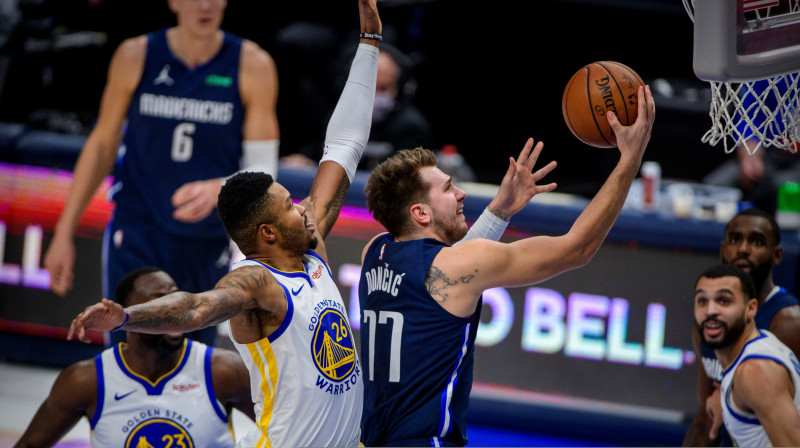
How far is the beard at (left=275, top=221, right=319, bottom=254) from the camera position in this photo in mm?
3402

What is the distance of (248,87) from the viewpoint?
578 centimetres

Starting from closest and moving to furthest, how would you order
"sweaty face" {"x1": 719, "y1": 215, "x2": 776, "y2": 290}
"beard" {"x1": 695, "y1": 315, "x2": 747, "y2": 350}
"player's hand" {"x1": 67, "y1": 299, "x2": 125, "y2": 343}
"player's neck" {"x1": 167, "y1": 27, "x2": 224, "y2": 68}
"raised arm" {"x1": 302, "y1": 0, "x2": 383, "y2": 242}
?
"player's hand" {"x1": 67, "y1": 299, "x2": 125, "y2": 343}, "raised arm" {"x1": 302, "y1": 0, "x2": 383, "y2": 242}, "beard" {"x1": 695, "y1": 315, "x2": 747, "y2": 350}, "sweaty face" {"x1": 719, "y1": 215, "x2": 776, "y2": 290}, "player's neck" {"x1": 167, "y1": 27, "x2": 224, "y2": 68}

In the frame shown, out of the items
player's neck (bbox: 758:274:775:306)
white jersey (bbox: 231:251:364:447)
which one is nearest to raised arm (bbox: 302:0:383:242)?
white jersey (bbox: 231:251:364:447)

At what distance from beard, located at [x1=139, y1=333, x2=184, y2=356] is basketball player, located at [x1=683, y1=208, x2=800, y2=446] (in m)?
2.56

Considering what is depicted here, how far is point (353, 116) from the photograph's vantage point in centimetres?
415

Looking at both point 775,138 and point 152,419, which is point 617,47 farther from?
point 152,419

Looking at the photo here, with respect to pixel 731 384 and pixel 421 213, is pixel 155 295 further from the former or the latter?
pixel 731 384

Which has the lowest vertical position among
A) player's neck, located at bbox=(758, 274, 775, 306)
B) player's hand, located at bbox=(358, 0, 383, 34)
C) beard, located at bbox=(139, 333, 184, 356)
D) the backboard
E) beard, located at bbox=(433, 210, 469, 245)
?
beard, located at bbox=(139, 333, 184, 356)

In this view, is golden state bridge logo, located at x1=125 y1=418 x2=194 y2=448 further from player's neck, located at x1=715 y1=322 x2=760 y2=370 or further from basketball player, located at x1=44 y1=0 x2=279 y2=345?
player's neck, located at x1=715 y1=322 x2=760 y2=370

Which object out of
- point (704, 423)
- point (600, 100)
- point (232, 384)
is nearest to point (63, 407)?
point (232, 384)

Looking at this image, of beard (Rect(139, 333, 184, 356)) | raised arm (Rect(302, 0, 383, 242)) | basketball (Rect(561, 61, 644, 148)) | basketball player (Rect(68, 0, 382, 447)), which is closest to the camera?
basketball player (Rect(68, 0, 382, 447))

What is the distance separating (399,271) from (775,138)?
1592 millimetres

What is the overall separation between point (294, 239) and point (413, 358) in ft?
1.99

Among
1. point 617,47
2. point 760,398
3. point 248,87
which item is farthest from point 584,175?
point 760,398
